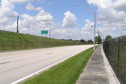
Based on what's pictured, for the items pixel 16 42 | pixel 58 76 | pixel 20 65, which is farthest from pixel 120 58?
pixel 16 42

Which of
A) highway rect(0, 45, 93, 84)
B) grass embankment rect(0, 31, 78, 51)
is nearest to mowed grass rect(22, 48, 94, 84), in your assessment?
highway rect(0, 45, 93, 84)

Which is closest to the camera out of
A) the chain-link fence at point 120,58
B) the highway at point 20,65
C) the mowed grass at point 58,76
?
the chain-link fence at point 120,58

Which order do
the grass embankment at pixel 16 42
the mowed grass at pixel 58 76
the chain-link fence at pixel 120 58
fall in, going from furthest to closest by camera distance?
the grass embankment at pixel 16 42 < the mowed grass at pixel 58 76 < the chain-link fence at pixel 120 58

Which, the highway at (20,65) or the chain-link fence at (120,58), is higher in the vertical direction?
the chain-link fence at (120,58)

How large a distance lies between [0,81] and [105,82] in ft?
14.7

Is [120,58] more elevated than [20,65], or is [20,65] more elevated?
[120,58]

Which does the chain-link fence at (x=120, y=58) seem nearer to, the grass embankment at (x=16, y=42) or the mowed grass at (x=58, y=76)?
the mowed grass at (x=58, y=76)

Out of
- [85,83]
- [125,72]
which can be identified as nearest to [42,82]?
[85,83]

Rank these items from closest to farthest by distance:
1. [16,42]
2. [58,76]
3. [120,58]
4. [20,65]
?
[120,58], [58,76], [20,65], [16,42]

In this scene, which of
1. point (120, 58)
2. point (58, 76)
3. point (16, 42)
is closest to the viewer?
point (120, 58)

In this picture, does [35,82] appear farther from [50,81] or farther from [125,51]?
[125,51]

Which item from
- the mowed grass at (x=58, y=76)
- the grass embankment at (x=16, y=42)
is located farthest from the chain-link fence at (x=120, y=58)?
the grass embankment at (x=16, y=42)

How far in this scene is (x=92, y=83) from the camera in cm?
778

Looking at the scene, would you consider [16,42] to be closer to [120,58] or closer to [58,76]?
[58,76]
